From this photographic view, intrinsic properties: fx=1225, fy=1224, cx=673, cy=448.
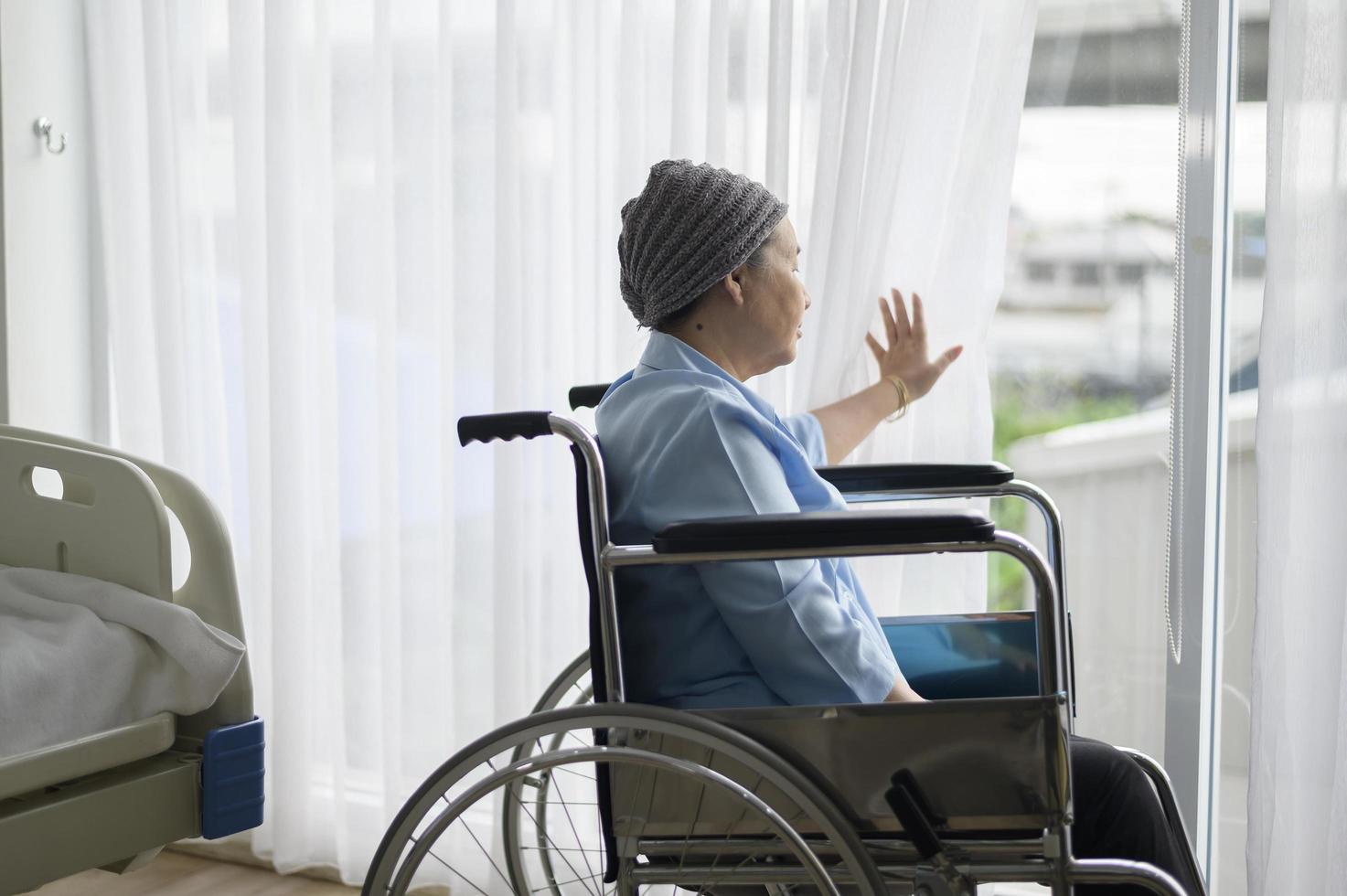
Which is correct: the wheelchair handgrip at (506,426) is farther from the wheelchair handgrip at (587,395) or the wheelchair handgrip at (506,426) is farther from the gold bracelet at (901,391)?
the gold bracelet at (901,391)

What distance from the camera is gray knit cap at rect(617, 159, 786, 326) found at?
1279mm

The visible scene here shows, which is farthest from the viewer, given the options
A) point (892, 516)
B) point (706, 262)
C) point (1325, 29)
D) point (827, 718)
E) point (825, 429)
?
point (825, 429)

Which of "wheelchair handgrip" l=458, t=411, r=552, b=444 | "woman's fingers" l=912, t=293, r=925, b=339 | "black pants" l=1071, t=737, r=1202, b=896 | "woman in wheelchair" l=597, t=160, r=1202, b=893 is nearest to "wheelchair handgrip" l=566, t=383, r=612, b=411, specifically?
"woman in wheelchair" l=597, t=160, r=1202, b=893

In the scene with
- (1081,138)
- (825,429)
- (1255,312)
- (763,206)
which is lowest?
(825,429)

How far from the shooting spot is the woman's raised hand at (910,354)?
1.60m

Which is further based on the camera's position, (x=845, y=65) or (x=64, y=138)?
(x=64, y=138)

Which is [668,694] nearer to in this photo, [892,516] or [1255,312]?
[892,516]

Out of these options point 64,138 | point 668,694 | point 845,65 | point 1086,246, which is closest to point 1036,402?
point 1086,246

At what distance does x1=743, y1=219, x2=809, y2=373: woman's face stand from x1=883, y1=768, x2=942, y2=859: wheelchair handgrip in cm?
51

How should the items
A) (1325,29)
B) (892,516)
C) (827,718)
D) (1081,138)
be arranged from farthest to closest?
(1081,138)
(1325,29)
(827,718)
(892,516)

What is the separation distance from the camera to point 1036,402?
1.80m

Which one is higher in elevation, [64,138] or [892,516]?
[64,138]

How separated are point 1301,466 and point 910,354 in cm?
49

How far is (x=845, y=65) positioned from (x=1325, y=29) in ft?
1.90
